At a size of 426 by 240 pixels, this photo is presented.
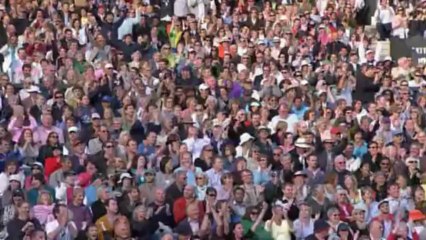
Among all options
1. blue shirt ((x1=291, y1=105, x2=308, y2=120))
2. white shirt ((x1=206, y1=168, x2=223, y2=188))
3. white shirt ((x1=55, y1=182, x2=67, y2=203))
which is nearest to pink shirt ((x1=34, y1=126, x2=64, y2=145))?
white shirt ((x1=55, y1=182, x2=67, y2=203))

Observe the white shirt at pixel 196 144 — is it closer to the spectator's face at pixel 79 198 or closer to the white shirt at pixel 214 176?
the white shirt at pixel 214 176

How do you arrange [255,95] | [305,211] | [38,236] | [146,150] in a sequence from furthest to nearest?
1. [255,95]
2. [146,150]
3. [305,211]
4. [38,236]

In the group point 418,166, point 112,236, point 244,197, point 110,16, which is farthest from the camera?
point 110,16

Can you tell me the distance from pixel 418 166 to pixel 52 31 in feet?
23.8

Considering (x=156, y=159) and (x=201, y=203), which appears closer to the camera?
(x=201, y=203)

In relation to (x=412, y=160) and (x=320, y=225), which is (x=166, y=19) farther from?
Answer: (x=320, y=225)

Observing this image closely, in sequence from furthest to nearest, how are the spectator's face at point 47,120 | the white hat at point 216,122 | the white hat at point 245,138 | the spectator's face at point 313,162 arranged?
the white hat at point 216,122
the white hat at point 245,138
the spectator's face at point 47,120
the spectator's face at point 313,162

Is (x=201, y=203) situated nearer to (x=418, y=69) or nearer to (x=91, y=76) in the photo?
(x=91, y=76)

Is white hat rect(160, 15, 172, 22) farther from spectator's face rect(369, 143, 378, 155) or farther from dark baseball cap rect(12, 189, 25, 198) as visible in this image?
dark baseball cap rect(12, 189, 25, 198)

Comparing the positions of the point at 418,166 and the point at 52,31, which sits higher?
the point at 52,31

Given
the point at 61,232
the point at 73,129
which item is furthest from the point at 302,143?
the point at 61,232

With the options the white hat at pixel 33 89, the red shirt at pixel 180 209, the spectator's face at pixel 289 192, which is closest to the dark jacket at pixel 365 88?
the spectator's face at pixel 289 192

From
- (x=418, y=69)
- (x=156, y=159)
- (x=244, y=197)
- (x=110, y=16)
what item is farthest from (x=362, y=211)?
(x=110, y=16)

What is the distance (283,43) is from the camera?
21062 mm
